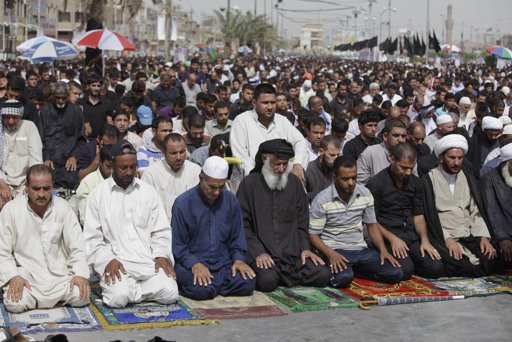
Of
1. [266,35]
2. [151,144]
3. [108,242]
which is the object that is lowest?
[108,242]

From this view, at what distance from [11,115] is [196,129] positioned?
2.00 metres

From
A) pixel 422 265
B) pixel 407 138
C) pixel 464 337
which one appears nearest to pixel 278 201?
pixel 422 265

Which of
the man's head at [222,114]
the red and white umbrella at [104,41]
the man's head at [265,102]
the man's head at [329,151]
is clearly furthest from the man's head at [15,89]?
the red and white umbrella at [104,41]

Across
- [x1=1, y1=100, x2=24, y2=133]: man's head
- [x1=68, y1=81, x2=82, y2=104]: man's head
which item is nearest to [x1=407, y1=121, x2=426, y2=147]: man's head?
[x1=1, y1=100, x2=24, y2=133]: man's head

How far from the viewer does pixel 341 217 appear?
7.80 metres

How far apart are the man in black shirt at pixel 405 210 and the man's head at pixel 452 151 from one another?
34cm

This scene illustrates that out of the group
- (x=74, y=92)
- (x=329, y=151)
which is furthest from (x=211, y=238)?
(x=74, y=92)

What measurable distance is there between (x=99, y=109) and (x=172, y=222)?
6.12 meters

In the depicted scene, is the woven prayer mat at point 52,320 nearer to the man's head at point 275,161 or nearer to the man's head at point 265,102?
the man's head at point 275,161

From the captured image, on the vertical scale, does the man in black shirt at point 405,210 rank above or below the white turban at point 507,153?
below

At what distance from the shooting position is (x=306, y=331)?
6324 millimetres

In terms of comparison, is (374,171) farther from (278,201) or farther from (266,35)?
(266,35)

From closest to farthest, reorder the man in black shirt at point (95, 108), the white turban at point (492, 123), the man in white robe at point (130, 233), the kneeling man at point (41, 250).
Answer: the kneeling man at point (41, 250), the man in white robe at point (130, 233), the white turban at point (492, 123), the man in black shirt at point (95, 108)

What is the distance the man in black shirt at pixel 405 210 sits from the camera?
8.02 m
